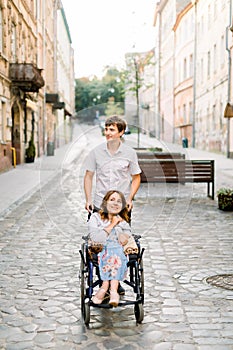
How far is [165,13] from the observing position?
190ft

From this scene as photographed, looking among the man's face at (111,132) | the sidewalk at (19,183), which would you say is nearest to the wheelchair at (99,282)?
the man's face at (111,132)

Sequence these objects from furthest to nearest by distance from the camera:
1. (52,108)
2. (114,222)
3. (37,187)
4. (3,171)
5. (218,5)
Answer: (52,108)
(218,5)
(3,171)
(37,187)
(114,222)

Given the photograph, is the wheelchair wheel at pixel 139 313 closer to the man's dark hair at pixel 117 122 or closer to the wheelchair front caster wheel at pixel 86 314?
the wheelchair front caster wheel at pixel 86 314

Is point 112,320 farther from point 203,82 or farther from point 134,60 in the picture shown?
point 203,82

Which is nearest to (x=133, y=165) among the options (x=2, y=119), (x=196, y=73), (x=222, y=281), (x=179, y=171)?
(x=222, y=281)

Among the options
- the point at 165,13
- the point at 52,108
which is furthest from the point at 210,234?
the point at 165,13

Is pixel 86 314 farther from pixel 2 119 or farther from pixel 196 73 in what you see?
pixel 196 73

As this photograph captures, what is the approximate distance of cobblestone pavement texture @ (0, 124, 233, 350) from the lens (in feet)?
13.9

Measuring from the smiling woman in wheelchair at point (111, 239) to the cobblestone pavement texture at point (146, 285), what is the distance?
319 millimetres

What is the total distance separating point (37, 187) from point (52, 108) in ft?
80.9

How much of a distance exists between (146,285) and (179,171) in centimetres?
796

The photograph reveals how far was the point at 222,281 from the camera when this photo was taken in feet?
19.0

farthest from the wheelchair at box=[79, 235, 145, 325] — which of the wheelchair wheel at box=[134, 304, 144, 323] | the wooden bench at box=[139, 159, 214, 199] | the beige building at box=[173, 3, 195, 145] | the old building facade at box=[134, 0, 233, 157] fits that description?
the beige building at box=[173, 3, 195, 145]

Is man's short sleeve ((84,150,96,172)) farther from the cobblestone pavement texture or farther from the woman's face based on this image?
the cobblestone pavement texture
